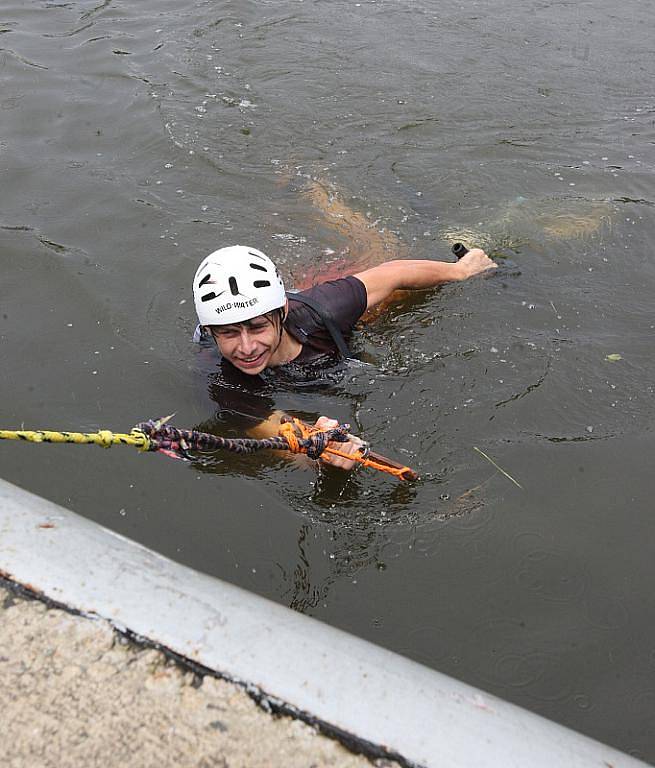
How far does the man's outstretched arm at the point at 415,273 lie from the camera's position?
5594mm

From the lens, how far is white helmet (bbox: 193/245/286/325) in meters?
4.63

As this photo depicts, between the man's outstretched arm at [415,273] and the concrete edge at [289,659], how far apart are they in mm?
3379

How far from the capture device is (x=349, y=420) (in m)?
5.14

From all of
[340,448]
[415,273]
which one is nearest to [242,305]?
[340,448]

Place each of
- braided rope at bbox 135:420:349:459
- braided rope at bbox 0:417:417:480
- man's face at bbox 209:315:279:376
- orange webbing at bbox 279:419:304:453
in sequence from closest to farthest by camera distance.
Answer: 1. braided rope at bbox 0:417:417:480
2. braided rope at bbox 135:420:349:459
3. orange webbing at bbox 279:419:304:453
4. man's face at bbox 209:315:279:376

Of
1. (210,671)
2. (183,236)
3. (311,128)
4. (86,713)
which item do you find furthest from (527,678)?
(311,128)

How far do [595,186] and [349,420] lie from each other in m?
4.07

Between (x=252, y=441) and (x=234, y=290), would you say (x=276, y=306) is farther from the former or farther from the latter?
(x=252, y=441)

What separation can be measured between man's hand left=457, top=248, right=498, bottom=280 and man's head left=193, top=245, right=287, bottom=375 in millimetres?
1931

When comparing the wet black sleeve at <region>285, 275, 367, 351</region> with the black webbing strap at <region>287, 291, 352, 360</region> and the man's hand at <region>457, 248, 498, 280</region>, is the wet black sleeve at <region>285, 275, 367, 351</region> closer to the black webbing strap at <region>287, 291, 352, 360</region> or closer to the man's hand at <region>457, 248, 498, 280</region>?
the black webbing strap at <region>287, 291, 352, 360</region>

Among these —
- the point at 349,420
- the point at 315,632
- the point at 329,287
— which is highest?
the point at 315,632

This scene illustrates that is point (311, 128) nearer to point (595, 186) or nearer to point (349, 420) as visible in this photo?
point (595, 186)

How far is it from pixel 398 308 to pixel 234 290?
179 cm

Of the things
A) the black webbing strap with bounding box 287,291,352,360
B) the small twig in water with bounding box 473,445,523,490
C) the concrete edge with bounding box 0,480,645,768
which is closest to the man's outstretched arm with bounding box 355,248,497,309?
the black webbing strap with bounding box 287,291,352,360
